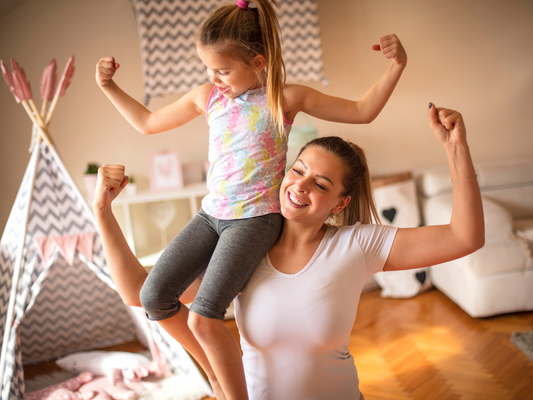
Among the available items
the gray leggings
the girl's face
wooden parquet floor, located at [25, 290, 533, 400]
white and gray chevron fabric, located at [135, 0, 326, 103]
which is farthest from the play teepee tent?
the girl's face

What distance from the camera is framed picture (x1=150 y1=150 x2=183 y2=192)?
2977 mm

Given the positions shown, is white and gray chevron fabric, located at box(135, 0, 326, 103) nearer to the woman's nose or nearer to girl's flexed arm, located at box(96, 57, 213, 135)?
girl's flexed arm, located at box(96, 57, 213, 135)

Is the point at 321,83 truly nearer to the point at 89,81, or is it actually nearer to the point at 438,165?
the point at 438,165

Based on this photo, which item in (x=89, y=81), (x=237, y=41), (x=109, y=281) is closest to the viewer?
(x=237, y=41)

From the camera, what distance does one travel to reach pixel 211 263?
3.77ft

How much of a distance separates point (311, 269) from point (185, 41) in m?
2.38

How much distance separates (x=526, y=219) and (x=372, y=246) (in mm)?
2716

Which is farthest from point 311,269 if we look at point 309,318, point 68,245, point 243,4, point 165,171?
point 165,171

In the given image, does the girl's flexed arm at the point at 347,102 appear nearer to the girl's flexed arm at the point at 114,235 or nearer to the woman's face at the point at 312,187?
the woman's face at the point at 312,187

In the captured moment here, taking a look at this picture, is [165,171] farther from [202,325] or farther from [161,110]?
[202,325]

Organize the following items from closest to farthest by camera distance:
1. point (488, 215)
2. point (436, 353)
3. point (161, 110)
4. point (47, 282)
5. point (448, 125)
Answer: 1. point (448, 125)
2. point (161, 110)
3. point (436, 353)
4. point (47, 282)
5. point (488, 215)

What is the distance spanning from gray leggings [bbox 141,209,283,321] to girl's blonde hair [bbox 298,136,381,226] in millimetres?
230

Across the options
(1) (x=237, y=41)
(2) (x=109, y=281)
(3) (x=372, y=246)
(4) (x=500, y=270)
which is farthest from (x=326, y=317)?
(4) (x=500, y=270)

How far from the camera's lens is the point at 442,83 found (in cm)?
374
